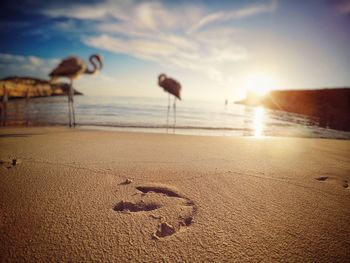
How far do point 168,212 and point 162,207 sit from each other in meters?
0.09

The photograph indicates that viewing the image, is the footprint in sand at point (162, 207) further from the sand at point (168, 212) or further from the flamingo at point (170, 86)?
the flamingo at point (170, 86)

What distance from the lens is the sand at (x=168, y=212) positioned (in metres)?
1.09

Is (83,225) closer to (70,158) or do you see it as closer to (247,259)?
(247,259)

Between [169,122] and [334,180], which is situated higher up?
[169,122]

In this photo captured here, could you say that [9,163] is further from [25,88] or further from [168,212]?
[25,88]

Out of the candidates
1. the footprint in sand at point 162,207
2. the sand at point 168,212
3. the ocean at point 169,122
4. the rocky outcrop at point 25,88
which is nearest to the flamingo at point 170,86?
the ocean at point 169,122

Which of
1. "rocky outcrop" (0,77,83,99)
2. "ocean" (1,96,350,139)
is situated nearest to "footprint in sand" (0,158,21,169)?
"ocean" (1,96,350,139)

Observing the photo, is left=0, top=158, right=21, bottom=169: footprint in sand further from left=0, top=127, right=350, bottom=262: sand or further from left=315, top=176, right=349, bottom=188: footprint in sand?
left=315, top=176, right=349, bottom=188: footprint in sand

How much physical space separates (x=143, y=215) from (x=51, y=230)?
2.03 ft

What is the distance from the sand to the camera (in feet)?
3.59

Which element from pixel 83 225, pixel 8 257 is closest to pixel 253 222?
pixel 83 225

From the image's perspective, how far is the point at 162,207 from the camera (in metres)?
1.54

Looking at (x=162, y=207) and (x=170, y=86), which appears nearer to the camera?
(x=162, y=207)

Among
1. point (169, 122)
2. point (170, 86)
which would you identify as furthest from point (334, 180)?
A: point (170, 86)
